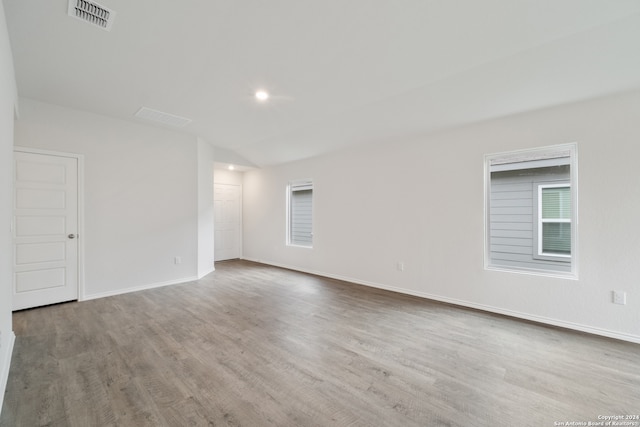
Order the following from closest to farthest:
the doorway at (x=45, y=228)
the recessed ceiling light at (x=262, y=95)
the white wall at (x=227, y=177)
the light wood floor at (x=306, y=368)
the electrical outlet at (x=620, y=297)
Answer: the light wood floor at (x=306, y=368)
the electrical outlet at (x=620, y=297)
the recessed ceiling light at (x=262, y=95)
the doorway at (x=45, y=228)
the white wall at (x=227, y=177)

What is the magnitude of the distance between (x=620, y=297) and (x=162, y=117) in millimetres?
6048

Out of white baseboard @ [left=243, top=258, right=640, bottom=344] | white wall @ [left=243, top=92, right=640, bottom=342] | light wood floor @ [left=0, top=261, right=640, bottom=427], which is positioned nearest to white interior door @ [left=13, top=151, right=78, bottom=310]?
light wood floor @ [left=0, top=261, right=640, bottom=427]

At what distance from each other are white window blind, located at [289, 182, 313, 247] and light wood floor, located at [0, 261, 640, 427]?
255cm

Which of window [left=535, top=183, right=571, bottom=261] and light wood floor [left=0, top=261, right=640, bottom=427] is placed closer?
light wood floor [left=0, top=261, right=640, bottom=427]

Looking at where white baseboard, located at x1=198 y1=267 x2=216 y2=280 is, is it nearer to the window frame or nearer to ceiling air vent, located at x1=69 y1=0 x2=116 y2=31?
ceiling air vent, located at x1=69 y1=0 x2=116 y2=31

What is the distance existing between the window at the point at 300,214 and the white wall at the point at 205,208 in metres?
1.71

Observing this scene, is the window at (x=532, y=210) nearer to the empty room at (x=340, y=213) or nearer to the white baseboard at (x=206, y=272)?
the empty room at (x=340, y=213)

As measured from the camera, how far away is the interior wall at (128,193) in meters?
3.74

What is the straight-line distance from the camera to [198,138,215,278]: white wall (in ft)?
16.8

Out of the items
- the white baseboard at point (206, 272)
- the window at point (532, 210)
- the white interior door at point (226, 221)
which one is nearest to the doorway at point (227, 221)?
the white interior door at point (226, 221)

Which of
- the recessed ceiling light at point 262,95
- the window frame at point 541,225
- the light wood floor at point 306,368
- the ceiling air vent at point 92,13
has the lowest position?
the light wood floor at point 306,368

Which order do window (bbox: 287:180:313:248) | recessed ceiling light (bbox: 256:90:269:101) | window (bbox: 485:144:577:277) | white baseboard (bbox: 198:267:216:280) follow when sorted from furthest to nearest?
1. window (bbox: 287:180:313:248)
2. white baseboard (bbox: 198:267:216:280)
3. recessed ceiling light (bbox: 256:90:269:101)
4. window (bbox: 485:144:577:277)

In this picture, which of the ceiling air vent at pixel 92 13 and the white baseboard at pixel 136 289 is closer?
the ceiling air vent at pixel 92 13

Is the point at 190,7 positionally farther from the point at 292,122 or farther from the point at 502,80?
the point at 502,80
